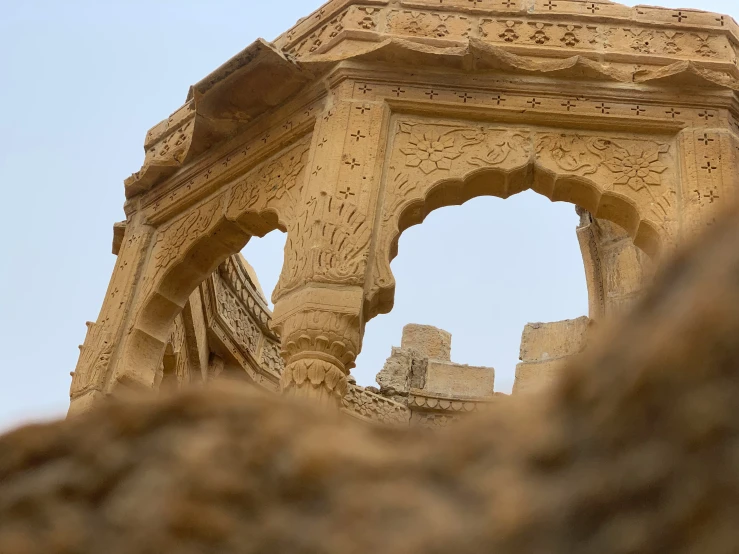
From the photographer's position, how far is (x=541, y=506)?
0.78 meters

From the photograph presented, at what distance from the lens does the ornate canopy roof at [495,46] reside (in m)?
6.64

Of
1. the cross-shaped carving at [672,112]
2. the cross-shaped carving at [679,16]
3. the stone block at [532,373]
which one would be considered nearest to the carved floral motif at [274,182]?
the cross-shaped carving at [672,112]

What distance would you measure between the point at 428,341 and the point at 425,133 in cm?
659

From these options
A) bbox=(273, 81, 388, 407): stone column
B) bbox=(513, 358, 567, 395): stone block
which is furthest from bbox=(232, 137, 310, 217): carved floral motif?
bbox=(513, 358, 567, 395): stone block

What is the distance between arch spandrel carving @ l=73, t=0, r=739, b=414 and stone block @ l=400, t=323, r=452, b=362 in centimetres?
568

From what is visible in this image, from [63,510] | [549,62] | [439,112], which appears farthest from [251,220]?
[63,510]

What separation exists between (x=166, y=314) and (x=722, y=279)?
719 centimetres

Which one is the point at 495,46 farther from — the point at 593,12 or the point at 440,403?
the point at 440,403

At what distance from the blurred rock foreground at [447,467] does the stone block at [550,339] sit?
1111 cm

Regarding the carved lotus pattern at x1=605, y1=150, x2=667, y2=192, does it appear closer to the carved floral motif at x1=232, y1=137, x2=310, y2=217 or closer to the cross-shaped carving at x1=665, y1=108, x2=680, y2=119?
the cross-shaped carving at x1=665, y1=108, x2=680, y2=119

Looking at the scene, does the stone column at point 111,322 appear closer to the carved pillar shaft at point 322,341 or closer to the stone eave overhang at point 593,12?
the carved pillar shaft at point 322,341

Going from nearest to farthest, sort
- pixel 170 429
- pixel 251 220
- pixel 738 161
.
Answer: pixel 170 429 → pixel 738 161 → pixel 251 220

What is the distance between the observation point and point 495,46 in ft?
21.7

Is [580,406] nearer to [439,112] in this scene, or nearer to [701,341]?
[701,341]
